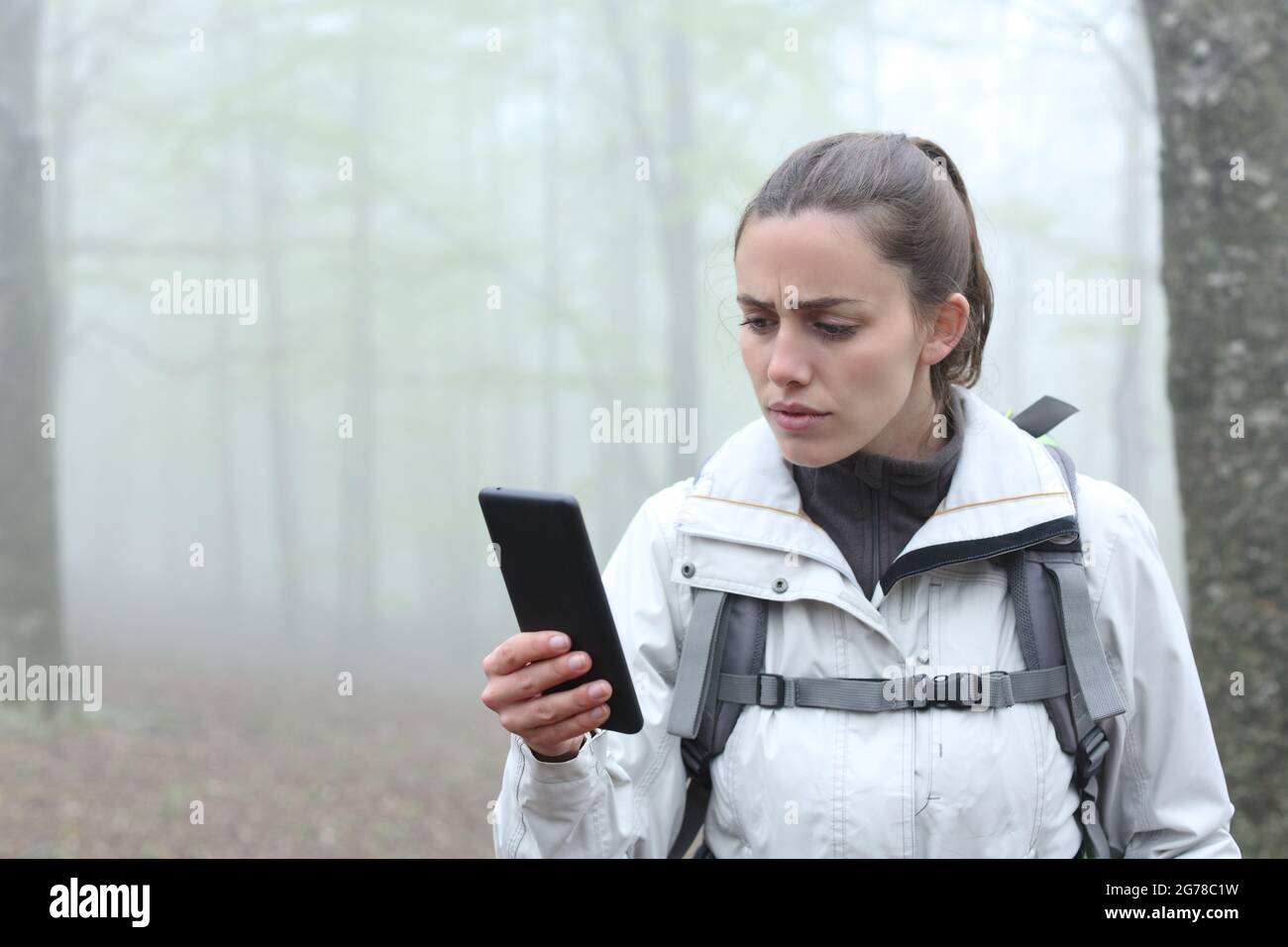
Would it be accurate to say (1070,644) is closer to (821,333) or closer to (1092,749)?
(1092,749)

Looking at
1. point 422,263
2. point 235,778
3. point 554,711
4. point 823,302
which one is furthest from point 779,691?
point 422,263

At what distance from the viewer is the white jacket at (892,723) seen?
191 cm

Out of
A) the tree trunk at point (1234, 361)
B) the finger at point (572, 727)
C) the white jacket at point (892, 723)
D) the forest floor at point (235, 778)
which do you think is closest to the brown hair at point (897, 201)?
the white jacket at point (892, 723)

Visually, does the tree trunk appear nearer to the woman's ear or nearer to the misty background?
the misty background

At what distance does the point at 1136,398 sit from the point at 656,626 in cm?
1454

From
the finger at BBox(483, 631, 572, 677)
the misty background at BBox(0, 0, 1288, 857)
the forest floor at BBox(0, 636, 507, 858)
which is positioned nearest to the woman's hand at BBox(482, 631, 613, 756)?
the finger at BBox(483, 631, 572, 677)

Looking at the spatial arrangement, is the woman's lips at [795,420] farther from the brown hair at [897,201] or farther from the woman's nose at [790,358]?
the brown hair at [897,201]

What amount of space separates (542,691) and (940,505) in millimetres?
865

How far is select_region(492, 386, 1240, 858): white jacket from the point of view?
1.91m

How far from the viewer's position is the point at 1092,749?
6.42ft
